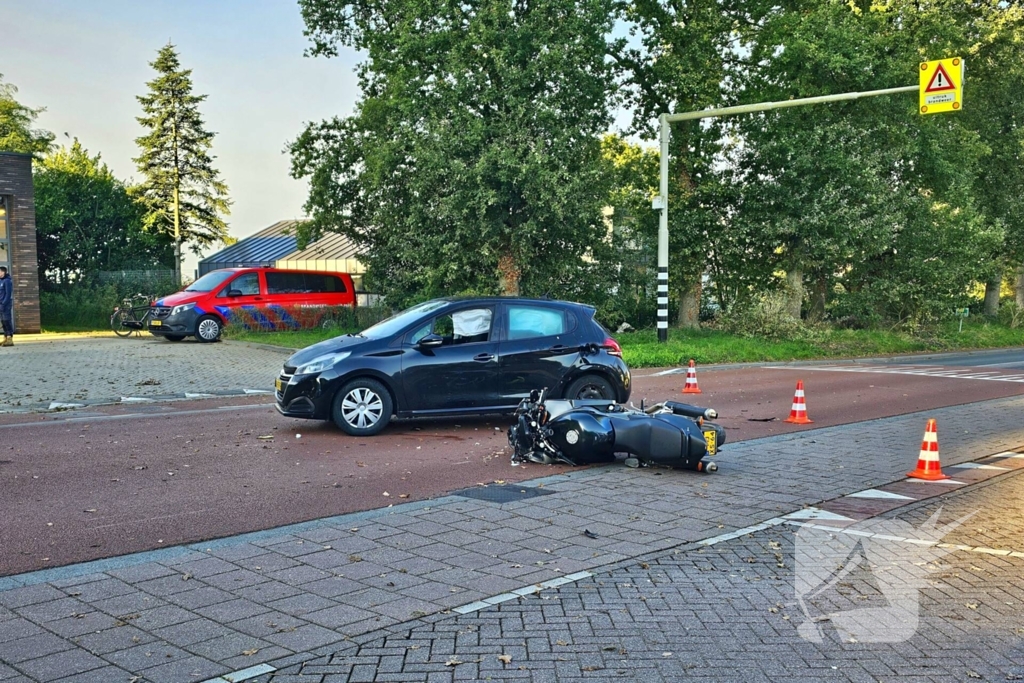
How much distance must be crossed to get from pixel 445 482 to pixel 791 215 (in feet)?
74.1

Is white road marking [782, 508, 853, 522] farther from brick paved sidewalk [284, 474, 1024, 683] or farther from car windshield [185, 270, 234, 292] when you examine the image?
car windshield [185, 270, 234, 292]

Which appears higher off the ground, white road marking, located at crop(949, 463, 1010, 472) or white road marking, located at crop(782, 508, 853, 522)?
white road marking, located at crop(782, 508, 853, 522)

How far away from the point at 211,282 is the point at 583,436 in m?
19.4

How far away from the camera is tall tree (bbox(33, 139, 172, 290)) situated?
32656mm

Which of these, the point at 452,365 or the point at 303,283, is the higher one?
the point at 303,283

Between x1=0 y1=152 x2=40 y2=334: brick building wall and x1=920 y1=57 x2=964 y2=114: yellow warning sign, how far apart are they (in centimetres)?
2354

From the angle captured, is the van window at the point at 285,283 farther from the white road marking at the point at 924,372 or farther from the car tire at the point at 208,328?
the white road marking at the point at 924,372

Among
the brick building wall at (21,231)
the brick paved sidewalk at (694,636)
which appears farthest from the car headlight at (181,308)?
the brick paved sidewalk at (694,636)

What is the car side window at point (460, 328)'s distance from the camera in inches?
433

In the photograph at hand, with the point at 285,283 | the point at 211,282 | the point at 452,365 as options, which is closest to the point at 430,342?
the point at 452,365

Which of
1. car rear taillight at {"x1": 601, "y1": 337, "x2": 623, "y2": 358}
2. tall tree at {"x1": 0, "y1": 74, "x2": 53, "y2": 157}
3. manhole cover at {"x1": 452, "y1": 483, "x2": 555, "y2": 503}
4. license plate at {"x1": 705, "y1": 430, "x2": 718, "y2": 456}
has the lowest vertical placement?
manhole cover at {"x1": 452, "y1": 483, "x2": 555, "y2": 503}

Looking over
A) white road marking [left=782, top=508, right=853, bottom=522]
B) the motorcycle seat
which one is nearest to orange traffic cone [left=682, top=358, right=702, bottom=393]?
the motorcycle seat

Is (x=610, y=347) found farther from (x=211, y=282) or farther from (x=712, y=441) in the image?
(x=211, y=282)

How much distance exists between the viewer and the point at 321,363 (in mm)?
10586
